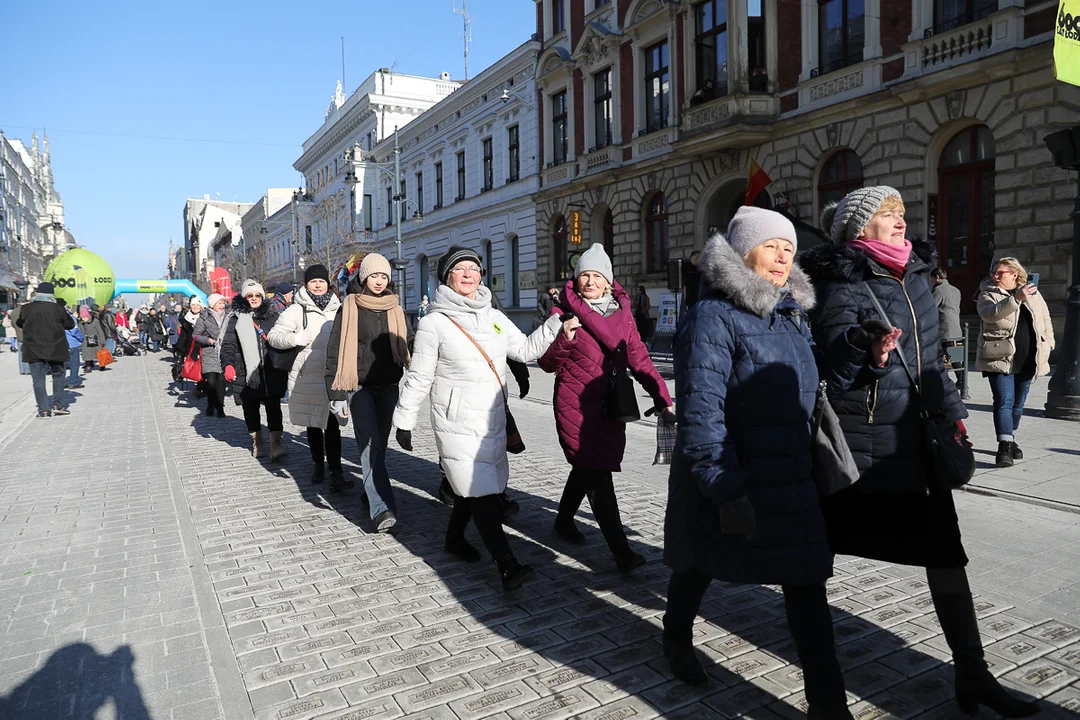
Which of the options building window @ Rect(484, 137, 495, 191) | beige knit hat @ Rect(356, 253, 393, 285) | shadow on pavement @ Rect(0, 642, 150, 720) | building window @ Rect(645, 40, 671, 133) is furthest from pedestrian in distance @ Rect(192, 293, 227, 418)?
building window @ Rect(484, 137, 495, 191)

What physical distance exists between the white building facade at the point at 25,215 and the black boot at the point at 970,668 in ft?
152

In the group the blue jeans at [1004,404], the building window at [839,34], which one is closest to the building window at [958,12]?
the building window at [839,34]

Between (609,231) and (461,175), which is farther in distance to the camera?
(461,175)

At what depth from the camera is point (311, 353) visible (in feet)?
21.0

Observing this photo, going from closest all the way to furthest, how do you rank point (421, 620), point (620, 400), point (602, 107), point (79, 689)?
1. point (79, 689)
2. point (421, 620)
3. point (620, 400)
4. point (602, 107)

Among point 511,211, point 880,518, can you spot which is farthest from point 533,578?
point 511,211

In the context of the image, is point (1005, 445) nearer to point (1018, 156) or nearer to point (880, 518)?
point (880, 518)

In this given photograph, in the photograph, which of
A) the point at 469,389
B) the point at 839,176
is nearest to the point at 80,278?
the point at 839,176

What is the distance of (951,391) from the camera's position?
2824mm

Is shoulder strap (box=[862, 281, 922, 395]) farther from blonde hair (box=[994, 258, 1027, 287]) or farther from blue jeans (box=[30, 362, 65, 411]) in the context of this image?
blue jeans (box=[30, 362, 65, 411])

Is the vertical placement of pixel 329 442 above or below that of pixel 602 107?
below

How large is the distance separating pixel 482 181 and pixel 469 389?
101ft

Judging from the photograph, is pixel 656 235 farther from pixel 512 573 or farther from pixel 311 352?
pixel 512 573

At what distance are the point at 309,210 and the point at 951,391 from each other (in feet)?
195
